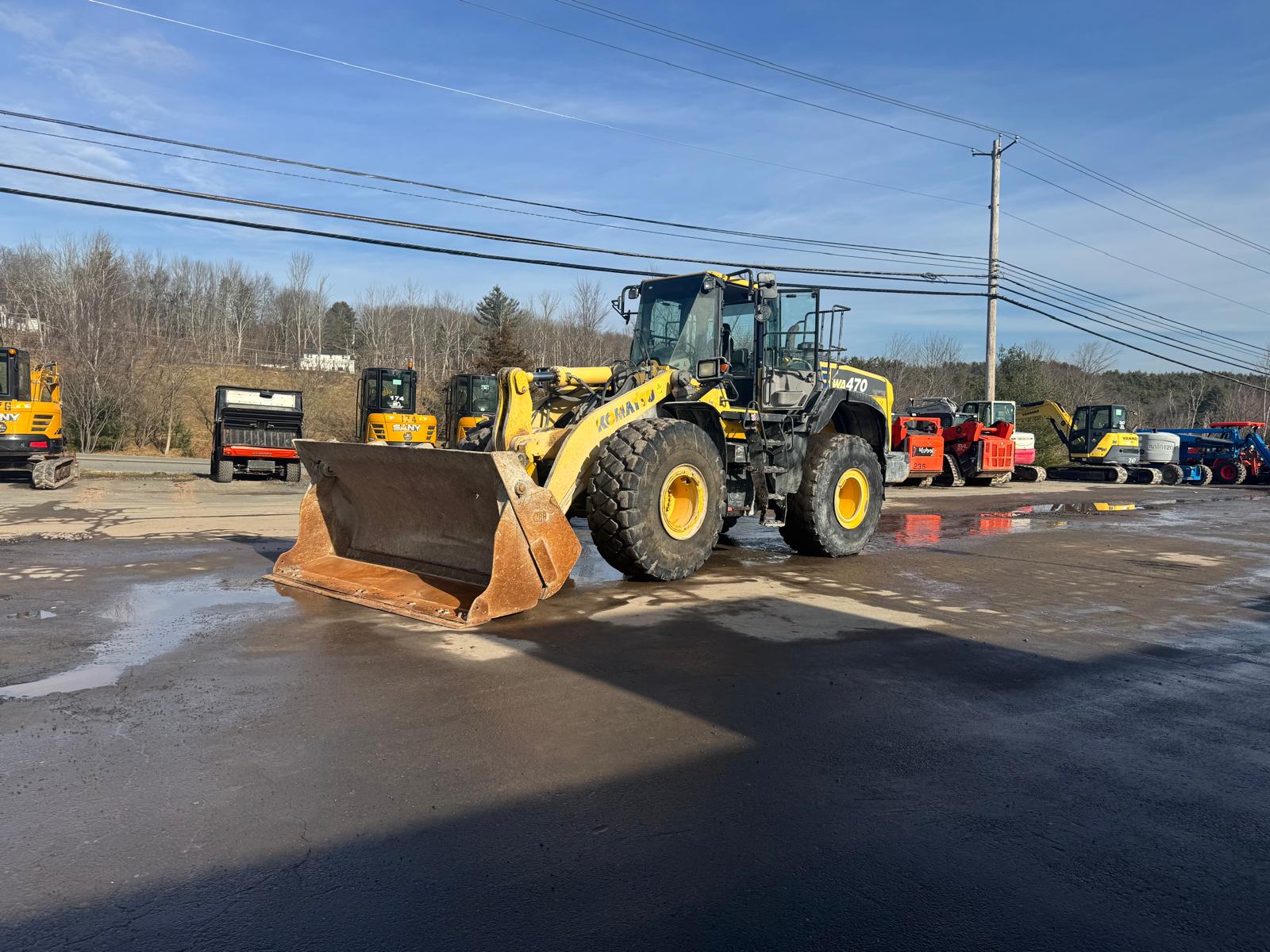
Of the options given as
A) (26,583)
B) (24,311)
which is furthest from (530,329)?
(26,583)

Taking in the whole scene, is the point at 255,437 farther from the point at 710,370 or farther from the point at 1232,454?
the point at 1232,454

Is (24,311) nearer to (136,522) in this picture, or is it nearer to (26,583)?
A: (136,522)

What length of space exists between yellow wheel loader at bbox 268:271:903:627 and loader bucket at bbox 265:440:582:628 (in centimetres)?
2

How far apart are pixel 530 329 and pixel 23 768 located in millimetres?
61346

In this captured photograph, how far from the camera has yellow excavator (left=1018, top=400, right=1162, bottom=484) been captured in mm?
32438

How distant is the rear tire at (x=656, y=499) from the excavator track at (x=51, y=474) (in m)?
14.4

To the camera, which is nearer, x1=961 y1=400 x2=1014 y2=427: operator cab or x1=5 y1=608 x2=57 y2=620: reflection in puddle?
x1=5 y1=608 x2=57 y2=620: reflection in puddle

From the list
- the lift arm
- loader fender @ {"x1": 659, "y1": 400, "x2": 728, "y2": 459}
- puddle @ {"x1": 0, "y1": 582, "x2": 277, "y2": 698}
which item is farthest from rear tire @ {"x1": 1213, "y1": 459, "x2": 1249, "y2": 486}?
puddle @ {"x1": 0, "y1": 582, "x2": 277, "y2": 698}

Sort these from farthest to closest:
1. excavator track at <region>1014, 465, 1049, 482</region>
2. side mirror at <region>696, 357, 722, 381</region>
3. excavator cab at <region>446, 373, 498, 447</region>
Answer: excavator track at <region>1014, 465, 1049, 482</region> → excavator cab at <region>446, 373, 498, 447</region> → side mirror at <region>696, 357, 722, 381</region>

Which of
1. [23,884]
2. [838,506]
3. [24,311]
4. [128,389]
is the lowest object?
[23,884]

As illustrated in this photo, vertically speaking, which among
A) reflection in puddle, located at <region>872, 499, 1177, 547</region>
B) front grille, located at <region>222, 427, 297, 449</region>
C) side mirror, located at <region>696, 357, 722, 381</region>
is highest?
side mirror, located at <region>696, 357, 722, 381</region>

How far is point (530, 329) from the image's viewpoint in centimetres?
6400

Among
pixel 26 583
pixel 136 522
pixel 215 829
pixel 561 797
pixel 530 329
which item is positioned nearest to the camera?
pixel 215 829

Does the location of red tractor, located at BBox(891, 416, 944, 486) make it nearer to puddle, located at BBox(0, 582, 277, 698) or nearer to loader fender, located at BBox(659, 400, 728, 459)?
loader fender, located at BBox(659, 400, 728, 459)
